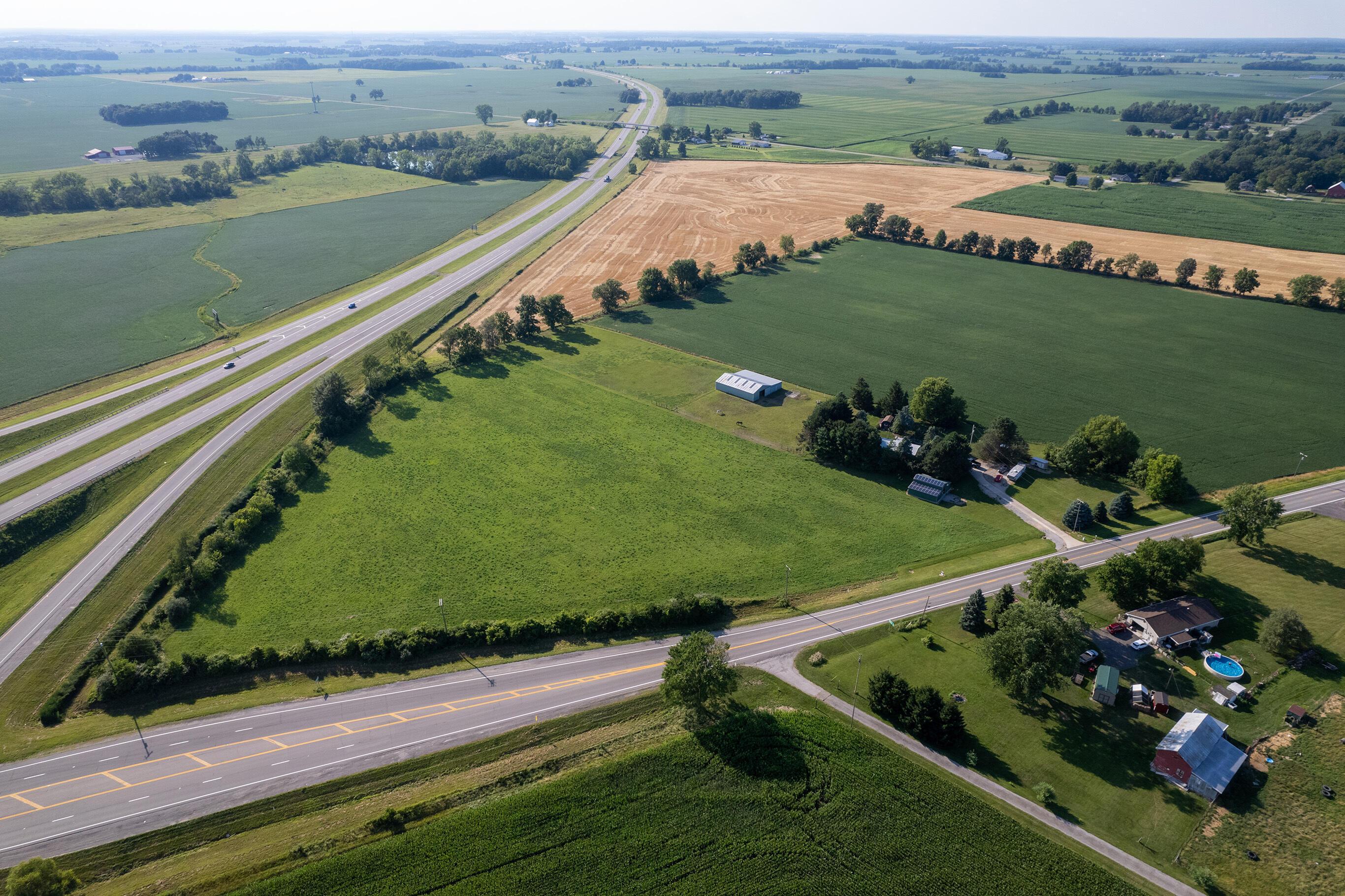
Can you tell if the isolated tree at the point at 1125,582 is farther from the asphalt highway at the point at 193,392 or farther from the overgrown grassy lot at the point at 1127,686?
the asphalt highway at the point at 193,392

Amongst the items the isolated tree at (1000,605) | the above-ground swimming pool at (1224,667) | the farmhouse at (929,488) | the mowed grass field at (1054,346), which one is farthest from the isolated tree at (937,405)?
the above-ground swimming pool at (1224,667)

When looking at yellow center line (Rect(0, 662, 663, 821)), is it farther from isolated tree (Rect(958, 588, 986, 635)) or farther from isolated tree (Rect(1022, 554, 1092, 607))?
isolated tree (Rect(1022, 554, 1092, 607))

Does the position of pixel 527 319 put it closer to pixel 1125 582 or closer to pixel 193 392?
pixel 193 392

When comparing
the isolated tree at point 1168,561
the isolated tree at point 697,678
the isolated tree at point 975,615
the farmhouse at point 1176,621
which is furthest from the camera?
the isolated tree at point 1168,561

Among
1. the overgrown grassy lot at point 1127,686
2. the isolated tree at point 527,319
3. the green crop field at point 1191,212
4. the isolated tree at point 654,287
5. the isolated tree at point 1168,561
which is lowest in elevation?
the overgrown grassy lot at point 1127,686

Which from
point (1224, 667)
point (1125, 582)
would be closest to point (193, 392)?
point (1125, 582)

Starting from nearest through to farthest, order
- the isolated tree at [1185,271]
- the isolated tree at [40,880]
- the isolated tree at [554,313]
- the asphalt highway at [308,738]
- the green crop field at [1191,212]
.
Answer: the isolated tree at [40,880]
the asphalt highway at [308,738]
the isolated tree at [554,313]
the isolated tree at [1185,271]
the green crop field at [1191,212]

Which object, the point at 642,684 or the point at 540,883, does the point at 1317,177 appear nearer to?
the point at 642,684

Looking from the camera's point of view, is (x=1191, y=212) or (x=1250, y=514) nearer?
(x=1250, y=514)

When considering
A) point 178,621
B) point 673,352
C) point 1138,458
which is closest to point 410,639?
point 178,621
